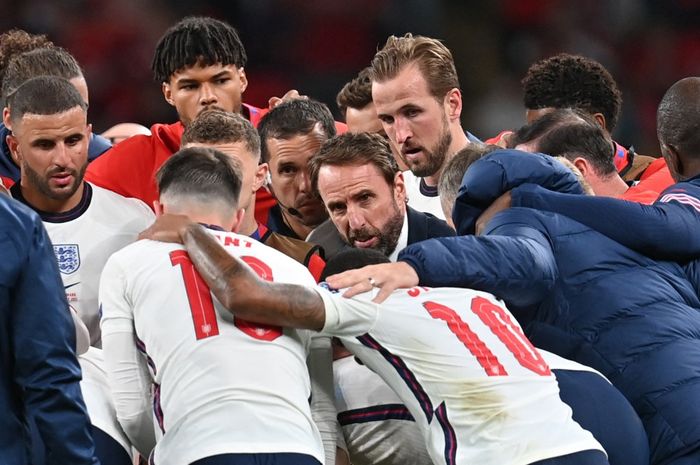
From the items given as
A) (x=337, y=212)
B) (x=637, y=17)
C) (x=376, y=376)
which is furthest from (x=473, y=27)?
(x=376, y=376)

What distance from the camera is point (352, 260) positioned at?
3.52 metres

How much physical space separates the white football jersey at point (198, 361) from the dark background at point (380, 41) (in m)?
5.22

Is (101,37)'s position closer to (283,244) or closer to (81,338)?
(283,244)

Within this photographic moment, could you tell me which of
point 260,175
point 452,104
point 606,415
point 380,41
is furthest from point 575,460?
point 380,41

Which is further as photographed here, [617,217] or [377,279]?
[617,217]

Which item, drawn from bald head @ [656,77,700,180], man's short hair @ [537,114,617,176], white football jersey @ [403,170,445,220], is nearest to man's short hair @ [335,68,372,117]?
white football jersey @ [403,170,445,220]

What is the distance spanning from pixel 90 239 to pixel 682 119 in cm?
246

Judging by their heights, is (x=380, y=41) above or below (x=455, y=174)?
above

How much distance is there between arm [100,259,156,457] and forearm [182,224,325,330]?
0.28 meters

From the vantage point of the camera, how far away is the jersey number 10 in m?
3.10

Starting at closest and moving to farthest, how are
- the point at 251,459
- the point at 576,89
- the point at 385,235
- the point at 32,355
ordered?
the point at 32,355, the point at 251,459, the point at 385,235, the point at 576,89

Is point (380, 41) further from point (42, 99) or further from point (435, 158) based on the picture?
point (42, 99)

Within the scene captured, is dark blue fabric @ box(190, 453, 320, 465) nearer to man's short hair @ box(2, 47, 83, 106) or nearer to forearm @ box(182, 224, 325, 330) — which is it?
forearm @ box(182, 224, 325, 330)

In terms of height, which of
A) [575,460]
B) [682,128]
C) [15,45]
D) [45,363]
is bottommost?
[575,460]
